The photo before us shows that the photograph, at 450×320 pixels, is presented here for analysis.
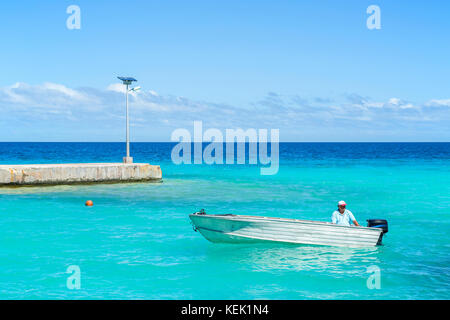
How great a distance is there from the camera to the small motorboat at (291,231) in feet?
47.2

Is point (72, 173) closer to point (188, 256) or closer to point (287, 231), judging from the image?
point (188, 256)

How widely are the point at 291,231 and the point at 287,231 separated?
0.12 meters

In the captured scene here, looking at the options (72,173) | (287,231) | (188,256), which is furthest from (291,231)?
(72,173)

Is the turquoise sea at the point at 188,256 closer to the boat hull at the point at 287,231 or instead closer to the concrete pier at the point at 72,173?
the boat hull at the point at 287,231

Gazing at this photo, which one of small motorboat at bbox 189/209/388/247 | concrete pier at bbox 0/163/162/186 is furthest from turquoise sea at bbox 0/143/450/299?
concrete pier at bbox 0/163/162/186

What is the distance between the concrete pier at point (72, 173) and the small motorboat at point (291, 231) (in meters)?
19.2

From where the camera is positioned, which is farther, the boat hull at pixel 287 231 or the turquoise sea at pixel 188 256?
the boat hull at pixel 287 231

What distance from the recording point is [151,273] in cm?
1252

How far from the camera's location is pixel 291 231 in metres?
14.5

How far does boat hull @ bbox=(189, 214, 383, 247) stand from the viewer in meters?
14.4

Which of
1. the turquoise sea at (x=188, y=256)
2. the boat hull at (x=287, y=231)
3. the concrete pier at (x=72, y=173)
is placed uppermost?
the concrete pier at (x=72, y=173)

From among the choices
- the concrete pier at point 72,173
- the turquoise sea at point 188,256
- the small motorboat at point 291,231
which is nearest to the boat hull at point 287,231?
the small motorboat at point 291,231

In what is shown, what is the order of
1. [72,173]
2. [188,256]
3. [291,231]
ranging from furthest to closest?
1. [72,173]
2. [291,231]
3. [188,256]
